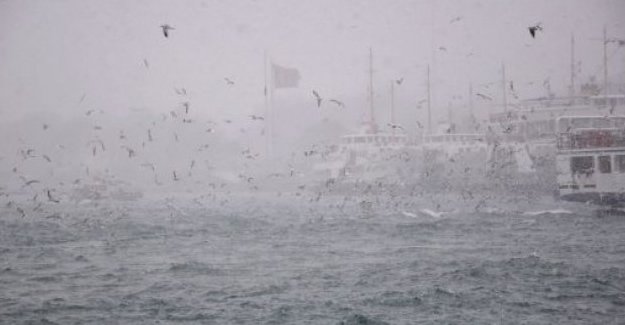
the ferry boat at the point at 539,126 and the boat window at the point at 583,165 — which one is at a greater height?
the ferry boat at the point at 539,126

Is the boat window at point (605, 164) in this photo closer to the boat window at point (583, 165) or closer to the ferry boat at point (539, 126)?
the boat window at point (583, 165)

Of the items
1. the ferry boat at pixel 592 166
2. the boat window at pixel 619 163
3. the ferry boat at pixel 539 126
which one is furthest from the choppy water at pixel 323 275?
the ferry boat at pixel 539 126

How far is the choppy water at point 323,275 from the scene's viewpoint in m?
18.8

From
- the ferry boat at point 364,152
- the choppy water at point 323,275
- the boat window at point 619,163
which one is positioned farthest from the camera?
the ferry boat at point 364,152

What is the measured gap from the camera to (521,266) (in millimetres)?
25891

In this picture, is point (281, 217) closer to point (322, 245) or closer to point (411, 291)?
point (322, 245)

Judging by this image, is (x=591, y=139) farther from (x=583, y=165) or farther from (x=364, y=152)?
(x=364, y=152)

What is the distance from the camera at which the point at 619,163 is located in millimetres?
52594

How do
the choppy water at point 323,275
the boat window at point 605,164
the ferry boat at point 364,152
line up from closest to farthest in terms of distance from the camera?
the choppy water at point 323,275, the boat window at point 605,164, the ferry boat at point 364,152

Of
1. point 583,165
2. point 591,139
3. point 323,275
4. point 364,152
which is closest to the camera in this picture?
point 323,275

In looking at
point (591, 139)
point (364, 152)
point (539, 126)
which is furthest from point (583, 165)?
point (364, 152)

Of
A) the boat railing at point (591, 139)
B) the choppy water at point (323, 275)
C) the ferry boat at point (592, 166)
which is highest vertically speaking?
the boat railing at point (591, 139)

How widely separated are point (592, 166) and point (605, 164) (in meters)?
1.21

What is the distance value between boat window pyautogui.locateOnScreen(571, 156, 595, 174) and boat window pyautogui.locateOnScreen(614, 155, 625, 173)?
1.92 meters
